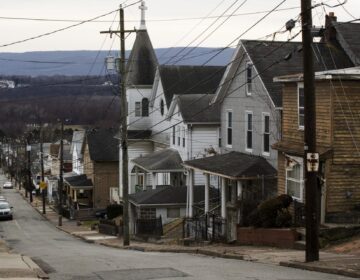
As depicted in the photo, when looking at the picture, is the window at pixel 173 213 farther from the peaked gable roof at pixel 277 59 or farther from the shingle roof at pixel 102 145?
the shingle roof at pixel 102 145

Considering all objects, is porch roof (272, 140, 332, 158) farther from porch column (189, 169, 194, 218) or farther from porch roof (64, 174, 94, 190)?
porch roof (64, 174, 94, 190)

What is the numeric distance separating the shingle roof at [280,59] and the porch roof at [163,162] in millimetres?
12014

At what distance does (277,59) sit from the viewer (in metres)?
30.5

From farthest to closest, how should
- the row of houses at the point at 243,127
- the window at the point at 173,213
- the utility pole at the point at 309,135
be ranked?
1. the window at the point at 173,213
2. the row of houses at the point at 243,127
3. the utility pole at the point at 309,135

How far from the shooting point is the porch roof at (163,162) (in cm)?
4019

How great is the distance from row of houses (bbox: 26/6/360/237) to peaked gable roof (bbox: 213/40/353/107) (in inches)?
1.9

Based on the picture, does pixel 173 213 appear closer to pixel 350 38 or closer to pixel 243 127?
pixel 243 127

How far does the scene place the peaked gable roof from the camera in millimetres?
29438

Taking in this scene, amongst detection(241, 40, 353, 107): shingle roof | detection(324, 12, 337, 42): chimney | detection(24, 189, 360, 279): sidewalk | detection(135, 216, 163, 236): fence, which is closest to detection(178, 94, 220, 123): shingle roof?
detection(135, 216, 163, 236): fence

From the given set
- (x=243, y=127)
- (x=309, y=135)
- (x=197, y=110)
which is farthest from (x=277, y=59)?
(x=309, y=135)

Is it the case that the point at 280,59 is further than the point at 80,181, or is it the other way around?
the point at 80,181

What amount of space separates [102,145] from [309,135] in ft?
164

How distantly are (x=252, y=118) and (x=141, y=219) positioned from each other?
32.2 feet

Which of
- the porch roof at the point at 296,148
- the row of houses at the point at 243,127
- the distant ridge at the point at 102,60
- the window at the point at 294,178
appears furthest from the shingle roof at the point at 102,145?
the window at the point at 294,178
